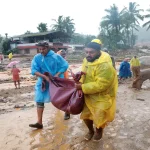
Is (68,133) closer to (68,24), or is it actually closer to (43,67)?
(43,67)

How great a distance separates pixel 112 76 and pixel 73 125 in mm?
1756

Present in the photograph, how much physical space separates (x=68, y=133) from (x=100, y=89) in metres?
1.35

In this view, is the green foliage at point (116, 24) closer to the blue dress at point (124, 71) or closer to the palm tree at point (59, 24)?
the palm tree at point (59, 24)

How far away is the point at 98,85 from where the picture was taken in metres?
3.10

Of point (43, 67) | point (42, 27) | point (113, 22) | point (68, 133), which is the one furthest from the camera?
point (113, 22)

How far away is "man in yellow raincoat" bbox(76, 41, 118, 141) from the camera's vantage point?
10.2 feet

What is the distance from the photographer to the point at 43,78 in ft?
13.4

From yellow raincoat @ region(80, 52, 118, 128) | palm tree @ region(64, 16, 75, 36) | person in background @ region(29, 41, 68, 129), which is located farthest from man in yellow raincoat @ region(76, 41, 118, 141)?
palm tree @ region(64, 16, 75, 36)

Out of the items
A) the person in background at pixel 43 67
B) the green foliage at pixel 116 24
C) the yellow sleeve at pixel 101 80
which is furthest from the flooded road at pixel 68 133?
the green foliage at pixel 116 24

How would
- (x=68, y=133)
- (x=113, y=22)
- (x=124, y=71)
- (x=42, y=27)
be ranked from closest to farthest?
1. (x=68, y=133)
2. (x=124, y=71)
3. (x=42, y=27)
4. (x=113, y=22)

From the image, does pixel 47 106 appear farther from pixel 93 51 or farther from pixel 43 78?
pixel 93 51

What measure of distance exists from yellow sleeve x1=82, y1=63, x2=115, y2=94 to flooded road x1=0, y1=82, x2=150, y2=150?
89 centimetres

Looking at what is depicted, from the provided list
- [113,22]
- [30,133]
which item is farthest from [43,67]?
[113,22]

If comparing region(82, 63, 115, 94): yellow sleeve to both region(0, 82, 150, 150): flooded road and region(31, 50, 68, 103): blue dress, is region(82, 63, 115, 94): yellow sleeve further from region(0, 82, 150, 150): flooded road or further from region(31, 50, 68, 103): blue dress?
region(31, 50, 68, 103): blue dress
